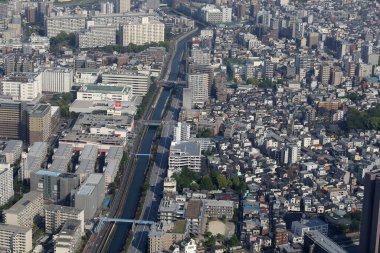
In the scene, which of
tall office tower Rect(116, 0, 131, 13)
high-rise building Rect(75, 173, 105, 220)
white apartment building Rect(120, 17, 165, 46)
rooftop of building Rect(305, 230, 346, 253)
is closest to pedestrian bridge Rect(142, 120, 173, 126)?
high-rise building Rect(75, 173, 105, 220)

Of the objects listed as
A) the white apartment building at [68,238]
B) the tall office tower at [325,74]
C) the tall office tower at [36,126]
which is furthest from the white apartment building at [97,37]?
the white apartment building at [68,238]

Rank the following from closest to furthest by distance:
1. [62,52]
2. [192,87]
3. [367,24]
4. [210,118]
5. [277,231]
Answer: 1. [277,231]
2. [210,118]
3. [192,87]
4. [62,52]
5. [367,24]

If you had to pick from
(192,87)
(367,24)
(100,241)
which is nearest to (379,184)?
(100,241)

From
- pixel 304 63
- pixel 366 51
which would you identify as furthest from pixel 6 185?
pixel 366 51

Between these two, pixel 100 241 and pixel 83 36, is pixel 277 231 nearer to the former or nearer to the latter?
pixel 100 241

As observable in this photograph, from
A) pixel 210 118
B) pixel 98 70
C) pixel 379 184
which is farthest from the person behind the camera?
pixel 98 70

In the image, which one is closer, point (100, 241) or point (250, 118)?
point (100, 241)

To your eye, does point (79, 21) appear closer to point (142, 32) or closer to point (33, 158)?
point (142, 32)
